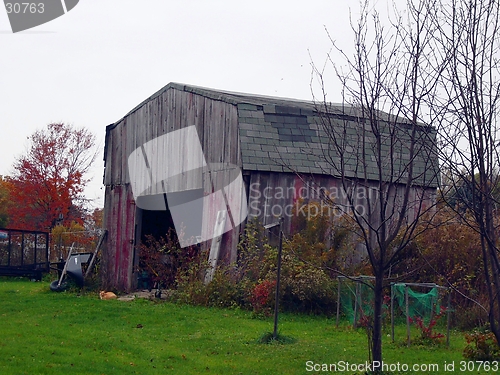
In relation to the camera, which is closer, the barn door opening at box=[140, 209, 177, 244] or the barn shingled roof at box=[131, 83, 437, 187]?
the barn shingled roof at box=[131, 83, 437, 187]

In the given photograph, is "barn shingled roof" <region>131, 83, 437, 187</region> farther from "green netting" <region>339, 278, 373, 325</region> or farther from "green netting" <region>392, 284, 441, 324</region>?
"green netting" <region>392, 284, 441, 324</region>

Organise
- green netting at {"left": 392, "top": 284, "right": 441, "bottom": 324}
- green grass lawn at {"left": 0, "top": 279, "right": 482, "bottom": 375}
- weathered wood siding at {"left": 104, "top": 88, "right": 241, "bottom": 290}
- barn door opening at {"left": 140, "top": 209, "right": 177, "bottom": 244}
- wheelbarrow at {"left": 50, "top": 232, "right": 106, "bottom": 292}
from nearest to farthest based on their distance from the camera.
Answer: green grass lawn at {"left": 0, "top": 279, "right": 482, "bottom": 375} < green netting at {"left": 392, "top": 284, "right": 441, "bottom": 324} < weathered wood siding at {"left": 104, "top": 88, "right": 241, "bottom": 290} < wheelbarrow at {"left": 50, "top": 232, "right": 106, "bottom": 292} < barn door opening at {"left": 140, "top": 209, "right": 177, "bottom": 244}

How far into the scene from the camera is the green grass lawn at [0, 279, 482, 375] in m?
8.55

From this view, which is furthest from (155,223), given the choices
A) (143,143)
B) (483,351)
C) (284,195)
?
(483,351)

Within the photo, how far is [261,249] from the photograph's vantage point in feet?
51.0

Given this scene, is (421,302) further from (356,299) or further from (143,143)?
(143,143)

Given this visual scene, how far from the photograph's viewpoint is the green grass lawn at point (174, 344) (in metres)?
8.55

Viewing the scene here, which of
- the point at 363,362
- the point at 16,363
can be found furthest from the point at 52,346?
the point at 363,362

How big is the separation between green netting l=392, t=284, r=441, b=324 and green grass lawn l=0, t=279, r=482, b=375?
1.59 ft

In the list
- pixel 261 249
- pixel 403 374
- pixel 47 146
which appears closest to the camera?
pixel 403 374

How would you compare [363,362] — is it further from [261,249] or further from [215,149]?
[215,149]

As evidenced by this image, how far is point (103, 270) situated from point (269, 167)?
7596 millimetres

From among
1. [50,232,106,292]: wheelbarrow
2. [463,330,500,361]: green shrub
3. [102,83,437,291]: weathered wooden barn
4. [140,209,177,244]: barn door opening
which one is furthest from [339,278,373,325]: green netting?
[140,209,177,244]: barn door opening

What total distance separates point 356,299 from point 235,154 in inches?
231
